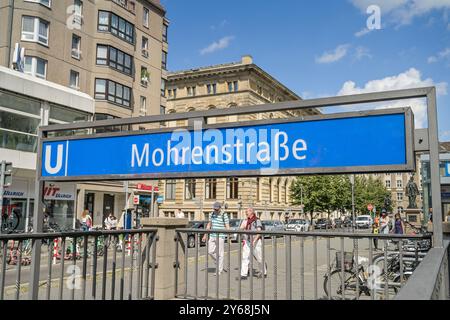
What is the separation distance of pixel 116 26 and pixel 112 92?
580 centimetres

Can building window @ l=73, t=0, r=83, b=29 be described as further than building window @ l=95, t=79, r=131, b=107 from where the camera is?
No

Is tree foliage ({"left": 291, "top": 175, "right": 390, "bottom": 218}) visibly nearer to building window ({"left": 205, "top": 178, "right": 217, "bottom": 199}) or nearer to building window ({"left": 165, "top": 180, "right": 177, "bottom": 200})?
building window ({"left": 205, "top": 178, "right": 217, "bottom": 199})

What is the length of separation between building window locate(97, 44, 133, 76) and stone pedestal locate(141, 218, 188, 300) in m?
33.9

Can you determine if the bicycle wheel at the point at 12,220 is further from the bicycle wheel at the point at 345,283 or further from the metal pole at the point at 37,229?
the metal pole at the point at 37,229

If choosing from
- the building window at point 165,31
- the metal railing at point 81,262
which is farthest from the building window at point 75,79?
the metal railing at point 81,262

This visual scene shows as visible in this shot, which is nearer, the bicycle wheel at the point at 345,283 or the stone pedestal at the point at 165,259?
the stone pedestal at the point at 165,259

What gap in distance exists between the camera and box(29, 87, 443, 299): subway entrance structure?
2615 mm

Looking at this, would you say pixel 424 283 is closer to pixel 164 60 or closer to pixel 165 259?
pixel 165 259

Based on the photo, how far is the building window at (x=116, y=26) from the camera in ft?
120

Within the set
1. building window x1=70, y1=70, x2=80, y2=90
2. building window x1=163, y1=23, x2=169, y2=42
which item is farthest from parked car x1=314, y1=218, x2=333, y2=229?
building window x1=70, y1=70, x2=80, y2=90

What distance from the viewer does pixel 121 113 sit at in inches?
1491

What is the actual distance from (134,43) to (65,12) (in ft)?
27.2

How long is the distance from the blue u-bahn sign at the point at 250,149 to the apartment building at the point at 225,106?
151ft
